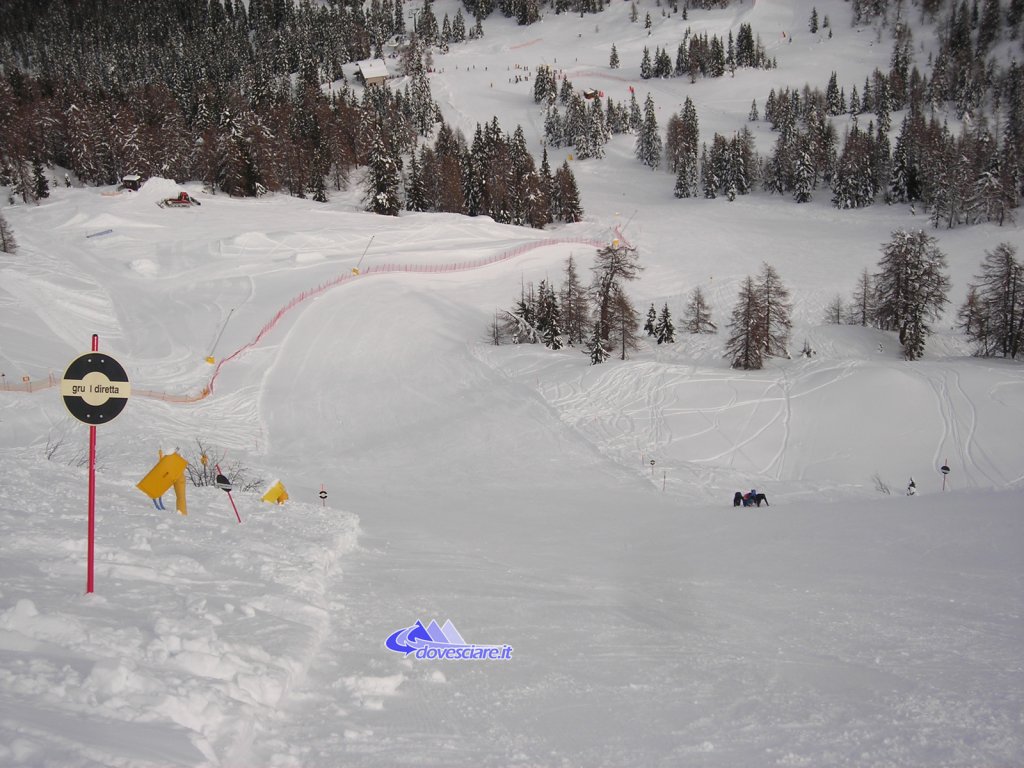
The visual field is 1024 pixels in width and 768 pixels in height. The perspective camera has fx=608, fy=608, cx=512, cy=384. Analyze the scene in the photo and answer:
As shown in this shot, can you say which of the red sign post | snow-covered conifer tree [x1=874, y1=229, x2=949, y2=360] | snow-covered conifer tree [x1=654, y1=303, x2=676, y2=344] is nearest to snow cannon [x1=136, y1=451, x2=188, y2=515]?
the red sign post

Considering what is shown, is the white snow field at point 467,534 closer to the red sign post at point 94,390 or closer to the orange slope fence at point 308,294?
the orange slope fence at point 308,294

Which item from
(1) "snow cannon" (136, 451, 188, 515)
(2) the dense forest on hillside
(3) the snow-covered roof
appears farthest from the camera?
(3) the snow-covered roof

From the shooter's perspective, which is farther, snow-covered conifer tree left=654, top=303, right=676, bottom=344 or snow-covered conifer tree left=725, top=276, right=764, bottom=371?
snow-covered conifer tree left=654, top=303, right=676, bottom=344

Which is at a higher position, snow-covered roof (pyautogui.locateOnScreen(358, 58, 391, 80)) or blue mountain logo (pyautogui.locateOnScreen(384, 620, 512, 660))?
snow-covered roof (pyautogui.locateOnScreen(358, 58, 391, 80))

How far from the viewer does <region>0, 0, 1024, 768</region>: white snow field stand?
14.1ft

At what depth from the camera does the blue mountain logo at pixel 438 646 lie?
564 centimetres

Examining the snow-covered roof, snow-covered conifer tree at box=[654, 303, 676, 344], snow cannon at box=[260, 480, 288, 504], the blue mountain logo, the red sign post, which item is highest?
the snow-covered roof

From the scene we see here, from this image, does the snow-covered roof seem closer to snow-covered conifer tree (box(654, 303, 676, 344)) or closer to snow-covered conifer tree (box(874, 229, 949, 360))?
snow-covered conifer tree (box(654, 303, 676, 344))

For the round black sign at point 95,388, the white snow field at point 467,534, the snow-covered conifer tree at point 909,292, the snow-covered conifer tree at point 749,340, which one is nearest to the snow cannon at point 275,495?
the white snow field at point 467,534

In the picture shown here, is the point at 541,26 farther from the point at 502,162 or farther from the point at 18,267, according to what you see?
the point at 18,267

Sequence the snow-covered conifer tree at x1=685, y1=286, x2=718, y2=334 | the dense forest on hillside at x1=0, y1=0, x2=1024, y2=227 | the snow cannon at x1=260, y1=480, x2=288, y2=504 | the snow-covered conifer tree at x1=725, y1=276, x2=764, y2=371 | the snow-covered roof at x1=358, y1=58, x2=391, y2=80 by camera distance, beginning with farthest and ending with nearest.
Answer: the snow-covered roof at x1=358, y1=58, x2=391, y2=80 → the dense forest on hillside at x1=0, y1=0, x2=1024, y2=227 → the snow-covered conifer tree at x1=685, y1=286, x2=718, y2=334 → the snow-covered conifer tree at x1=725, y1=276, x2=764, y2=371 → the snow cannon at x1=260, y1=480, x2=288, y2=504

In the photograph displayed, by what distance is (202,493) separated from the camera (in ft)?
38.0

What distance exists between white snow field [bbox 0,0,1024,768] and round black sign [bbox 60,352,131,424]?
1.57 meters

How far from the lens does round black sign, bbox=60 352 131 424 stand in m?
5.64
